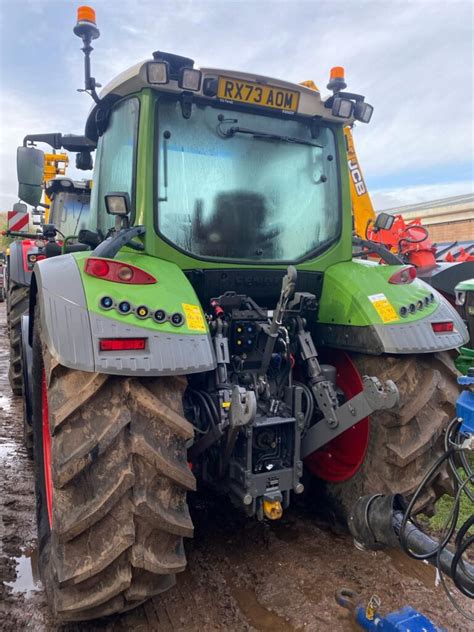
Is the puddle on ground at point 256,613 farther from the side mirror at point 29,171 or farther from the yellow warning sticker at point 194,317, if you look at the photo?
the side mirror at point 29,171

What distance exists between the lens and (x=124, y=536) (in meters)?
1.90

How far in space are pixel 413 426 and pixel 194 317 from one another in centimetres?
128

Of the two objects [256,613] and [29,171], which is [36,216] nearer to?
[29,171]

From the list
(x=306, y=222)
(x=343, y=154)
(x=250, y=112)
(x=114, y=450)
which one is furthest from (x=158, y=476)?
(x=343, y=154)

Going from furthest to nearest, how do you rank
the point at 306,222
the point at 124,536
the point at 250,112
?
the point at 306,222, the point at 250,112, the point at 124,536

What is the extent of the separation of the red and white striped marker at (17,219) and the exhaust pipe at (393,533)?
5.12 meters

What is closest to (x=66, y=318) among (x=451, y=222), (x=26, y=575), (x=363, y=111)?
(x=26, y=575)

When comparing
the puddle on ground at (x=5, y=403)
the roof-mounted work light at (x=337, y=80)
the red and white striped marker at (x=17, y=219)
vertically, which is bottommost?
the puddle on ground at (x=5, y=403)

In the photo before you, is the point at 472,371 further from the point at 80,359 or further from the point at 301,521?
the point at 301,521

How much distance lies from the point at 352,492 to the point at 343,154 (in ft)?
6.57

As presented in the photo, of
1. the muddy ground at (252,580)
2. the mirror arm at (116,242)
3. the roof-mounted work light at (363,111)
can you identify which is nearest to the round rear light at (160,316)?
the mirror arm at (116,242)

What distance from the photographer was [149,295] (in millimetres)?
2141

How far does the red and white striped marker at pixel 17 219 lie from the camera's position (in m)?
5.86

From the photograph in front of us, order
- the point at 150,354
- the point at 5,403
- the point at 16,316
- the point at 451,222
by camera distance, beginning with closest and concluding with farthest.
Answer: the point at 150,354, the point at 16,316, the point at 5,403, the point at 451,222
